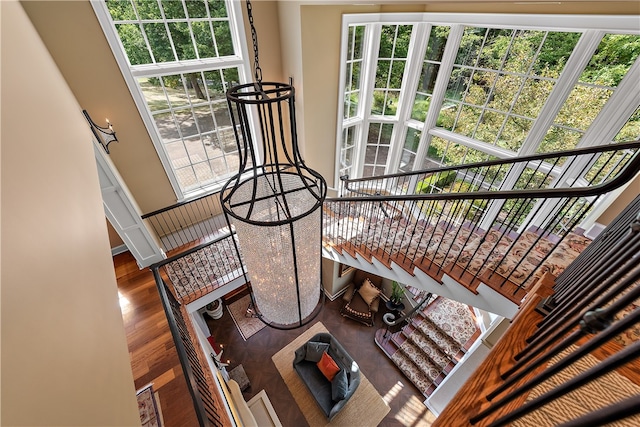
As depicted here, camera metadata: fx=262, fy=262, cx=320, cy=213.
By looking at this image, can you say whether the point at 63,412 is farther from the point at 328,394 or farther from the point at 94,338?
the point at 328,394

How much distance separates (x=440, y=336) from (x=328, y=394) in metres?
2.29

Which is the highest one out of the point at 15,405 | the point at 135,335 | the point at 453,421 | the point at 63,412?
the point at 15,405

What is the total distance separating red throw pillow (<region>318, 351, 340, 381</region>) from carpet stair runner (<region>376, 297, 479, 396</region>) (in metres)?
1.13

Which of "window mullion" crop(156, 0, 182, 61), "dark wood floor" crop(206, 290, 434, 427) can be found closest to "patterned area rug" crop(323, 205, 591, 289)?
"dark wood floor" crop(206, 290, 434, 427)

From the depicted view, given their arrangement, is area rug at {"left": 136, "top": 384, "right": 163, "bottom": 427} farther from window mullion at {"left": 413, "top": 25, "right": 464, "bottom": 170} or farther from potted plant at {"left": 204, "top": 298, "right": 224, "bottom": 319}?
window mullion at {"left": 413, "top": 25, "right": 464, "bottom": 170}

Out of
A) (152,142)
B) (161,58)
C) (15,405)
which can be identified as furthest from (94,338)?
(161,58)

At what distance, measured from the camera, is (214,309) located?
5.21 m

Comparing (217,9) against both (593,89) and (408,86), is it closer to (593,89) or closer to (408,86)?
(408,86)

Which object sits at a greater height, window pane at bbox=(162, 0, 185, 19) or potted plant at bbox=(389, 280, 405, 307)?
window pane at bbox=(162, 0, 185, 19)

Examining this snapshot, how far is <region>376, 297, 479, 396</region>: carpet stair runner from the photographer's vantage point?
4527mm

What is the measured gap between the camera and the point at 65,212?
118 centimetres

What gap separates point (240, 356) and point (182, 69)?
4.81 metres

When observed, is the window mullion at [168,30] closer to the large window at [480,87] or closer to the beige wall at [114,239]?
the large window at [480,87]

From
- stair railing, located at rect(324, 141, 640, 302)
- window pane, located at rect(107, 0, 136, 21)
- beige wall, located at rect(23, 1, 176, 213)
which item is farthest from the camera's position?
window pane, located at rect(107, 0, 136, 21)
